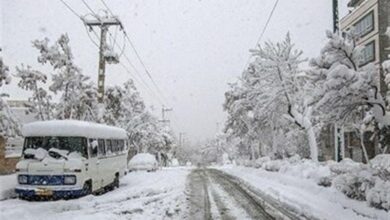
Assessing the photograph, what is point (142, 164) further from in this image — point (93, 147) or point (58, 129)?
point (58, 129)

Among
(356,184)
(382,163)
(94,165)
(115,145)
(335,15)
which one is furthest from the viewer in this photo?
(115,145)

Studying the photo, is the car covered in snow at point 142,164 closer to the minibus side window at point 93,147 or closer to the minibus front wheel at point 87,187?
the minibus side window at point 93,147

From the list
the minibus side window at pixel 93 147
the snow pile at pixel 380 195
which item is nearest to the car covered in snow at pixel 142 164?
the minibus side window at pixel 93 147

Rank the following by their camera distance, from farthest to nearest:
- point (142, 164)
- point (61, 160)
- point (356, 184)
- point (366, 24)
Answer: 1. point (366, 24)
2. point (142, 164)
3. point (61, 160)
4. point (356, 184)

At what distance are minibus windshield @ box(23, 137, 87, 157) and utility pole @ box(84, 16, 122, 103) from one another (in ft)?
26.5

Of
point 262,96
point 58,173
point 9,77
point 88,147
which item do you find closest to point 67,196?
point 58,173

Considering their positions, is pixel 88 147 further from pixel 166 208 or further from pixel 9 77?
pixel 9 77

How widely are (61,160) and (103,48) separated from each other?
1069 centimetres

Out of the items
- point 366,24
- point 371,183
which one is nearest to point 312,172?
point 371,183

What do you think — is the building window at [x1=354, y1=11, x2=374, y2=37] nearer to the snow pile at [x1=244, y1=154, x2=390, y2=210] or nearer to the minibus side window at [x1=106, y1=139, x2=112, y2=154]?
the snow pile at [x1=244, y1=154, x2=390, y2=210]

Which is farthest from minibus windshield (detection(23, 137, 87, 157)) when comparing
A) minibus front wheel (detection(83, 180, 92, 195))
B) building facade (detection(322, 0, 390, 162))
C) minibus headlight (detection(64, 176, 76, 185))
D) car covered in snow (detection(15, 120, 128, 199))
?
building facade (detection(322, 0, 390, 162))

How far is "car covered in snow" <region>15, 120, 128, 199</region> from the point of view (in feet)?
53.9

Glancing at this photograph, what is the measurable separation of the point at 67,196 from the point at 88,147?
2.08 meters

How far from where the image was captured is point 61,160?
16.9 meters
